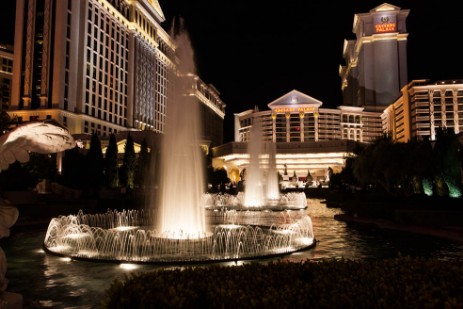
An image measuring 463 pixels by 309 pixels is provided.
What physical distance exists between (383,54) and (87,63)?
104 meters

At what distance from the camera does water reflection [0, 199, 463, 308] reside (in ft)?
25.6

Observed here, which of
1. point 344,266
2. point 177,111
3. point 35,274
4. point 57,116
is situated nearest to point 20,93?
point 57,116

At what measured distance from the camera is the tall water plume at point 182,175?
1440 centimetres

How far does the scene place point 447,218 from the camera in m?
17.4

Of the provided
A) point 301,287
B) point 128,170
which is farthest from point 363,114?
point 301,287

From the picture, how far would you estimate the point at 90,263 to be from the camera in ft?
34.4

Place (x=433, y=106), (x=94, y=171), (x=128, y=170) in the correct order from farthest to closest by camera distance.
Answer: (x=433, y=106)
(x=128, y=170)
(x=94, y=171)

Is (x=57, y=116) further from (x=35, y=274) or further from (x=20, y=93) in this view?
(x=35, y=274)

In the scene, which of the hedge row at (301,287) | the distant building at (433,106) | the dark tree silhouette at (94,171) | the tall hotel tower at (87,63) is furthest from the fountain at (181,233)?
the distant building at (433,106)

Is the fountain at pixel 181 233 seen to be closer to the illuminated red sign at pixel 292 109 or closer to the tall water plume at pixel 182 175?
the tall water plume at pixel 182 175

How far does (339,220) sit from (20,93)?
217ft

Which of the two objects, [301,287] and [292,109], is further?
[292,109]

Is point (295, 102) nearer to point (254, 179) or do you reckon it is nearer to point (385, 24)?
point (385, 24)

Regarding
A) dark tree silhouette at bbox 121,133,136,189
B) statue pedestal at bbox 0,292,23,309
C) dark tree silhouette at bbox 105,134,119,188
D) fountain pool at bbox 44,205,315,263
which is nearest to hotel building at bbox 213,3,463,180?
dark tree silhouette at bbox 121,133,136,189
